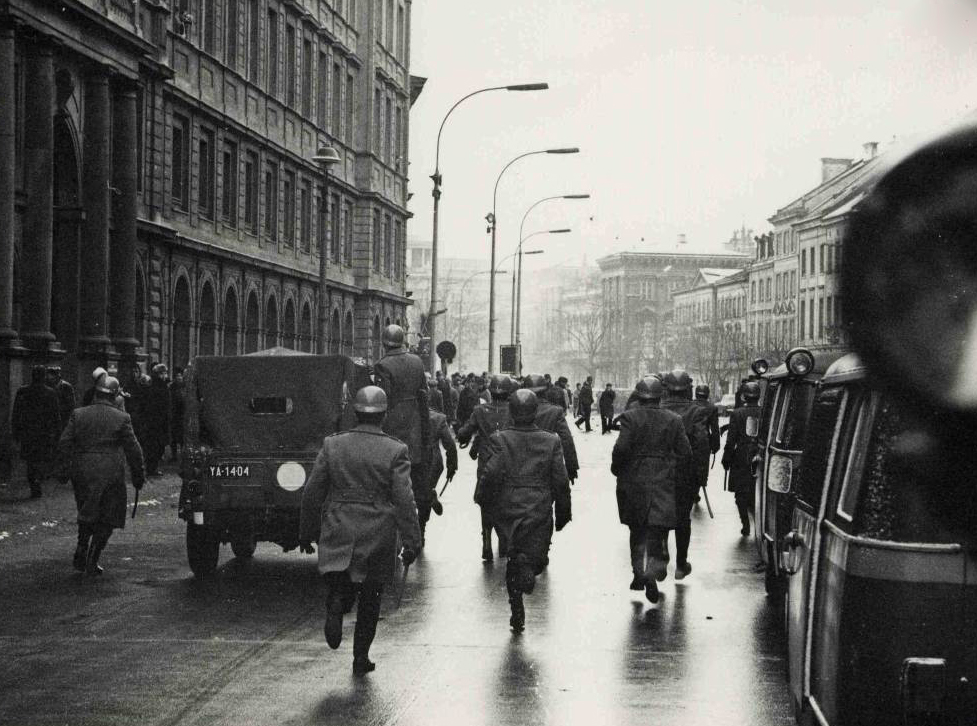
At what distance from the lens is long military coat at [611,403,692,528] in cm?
1280

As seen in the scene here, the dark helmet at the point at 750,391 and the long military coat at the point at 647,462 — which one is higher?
the dark helmet at the point at 750,391

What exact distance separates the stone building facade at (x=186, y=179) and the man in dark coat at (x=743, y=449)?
11864 mm

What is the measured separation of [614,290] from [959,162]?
7002 inches

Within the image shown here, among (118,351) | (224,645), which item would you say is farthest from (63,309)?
(224,645)

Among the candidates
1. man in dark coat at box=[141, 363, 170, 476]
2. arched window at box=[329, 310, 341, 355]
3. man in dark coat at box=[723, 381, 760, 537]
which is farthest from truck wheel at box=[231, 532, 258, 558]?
arched window at box=[329, 310, 341, 355]

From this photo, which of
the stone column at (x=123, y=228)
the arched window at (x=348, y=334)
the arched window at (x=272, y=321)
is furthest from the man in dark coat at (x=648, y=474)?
the arched window at (x=348, y=334)

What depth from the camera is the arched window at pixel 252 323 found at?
44969 millimetres

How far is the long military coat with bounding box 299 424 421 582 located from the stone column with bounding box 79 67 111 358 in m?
22.4

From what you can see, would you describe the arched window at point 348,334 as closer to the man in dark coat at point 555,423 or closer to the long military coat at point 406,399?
the man in dark coat at point 555,423

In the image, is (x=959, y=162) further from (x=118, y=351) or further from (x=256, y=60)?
(x=256, y=60)

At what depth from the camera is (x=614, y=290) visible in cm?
18100

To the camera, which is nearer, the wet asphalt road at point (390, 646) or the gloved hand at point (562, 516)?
the wet asphalt road at point (390, 646)

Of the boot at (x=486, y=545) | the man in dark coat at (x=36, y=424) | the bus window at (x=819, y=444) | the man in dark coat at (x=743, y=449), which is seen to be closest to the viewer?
the bus window at (x=819, y=444)

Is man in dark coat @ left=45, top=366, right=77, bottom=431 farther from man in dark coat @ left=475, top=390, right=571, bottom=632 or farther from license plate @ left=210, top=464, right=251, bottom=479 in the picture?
man in dark coat @ left=475, top=390, right=571, bottom=632
